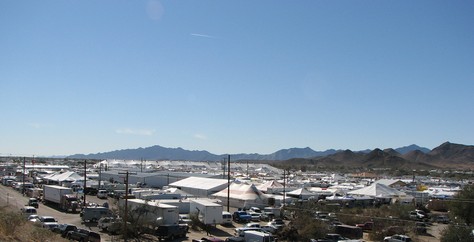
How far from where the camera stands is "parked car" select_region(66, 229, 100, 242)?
85.3 feet

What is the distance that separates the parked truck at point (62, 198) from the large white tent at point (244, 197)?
48.0ft

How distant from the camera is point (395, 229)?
32.6m

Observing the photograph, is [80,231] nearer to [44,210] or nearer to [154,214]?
[154,214]

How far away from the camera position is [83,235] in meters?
26.5

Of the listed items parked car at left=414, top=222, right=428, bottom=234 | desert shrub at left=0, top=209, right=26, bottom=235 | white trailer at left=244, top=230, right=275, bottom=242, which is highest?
desert shrub at left=0, top=209, right=26, bottom=235

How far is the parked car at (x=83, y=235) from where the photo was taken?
26009 mm

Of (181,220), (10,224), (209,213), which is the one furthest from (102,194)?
(10,224)

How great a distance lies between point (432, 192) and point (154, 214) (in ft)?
131

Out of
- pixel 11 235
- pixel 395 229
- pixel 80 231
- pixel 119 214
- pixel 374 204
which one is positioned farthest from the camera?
pixel 374 204

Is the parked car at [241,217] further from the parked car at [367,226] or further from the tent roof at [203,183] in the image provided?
the tent roof at [203,183]

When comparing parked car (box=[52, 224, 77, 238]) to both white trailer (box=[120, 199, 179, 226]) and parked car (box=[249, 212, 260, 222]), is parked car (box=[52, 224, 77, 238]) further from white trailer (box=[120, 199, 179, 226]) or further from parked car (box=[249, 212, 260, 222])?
parked car (box=[249, 212, 260, 222])

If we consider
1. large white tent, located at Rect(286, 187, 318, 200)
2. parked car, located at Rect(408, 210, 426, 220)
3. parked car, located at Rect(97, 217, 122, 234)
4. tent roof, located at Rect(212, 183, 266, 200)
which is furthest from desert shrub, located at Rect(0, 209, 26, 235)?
large white tent, located at Rect(286, 187, 318, 200)

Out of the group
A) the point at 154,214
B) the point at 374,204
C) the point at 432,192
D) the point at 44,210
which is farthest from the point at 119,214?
the point at 432,192

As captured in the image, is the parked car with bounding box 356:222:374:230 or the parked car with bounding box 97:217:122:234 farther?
the parked car with bounding box 356:222:374:230
